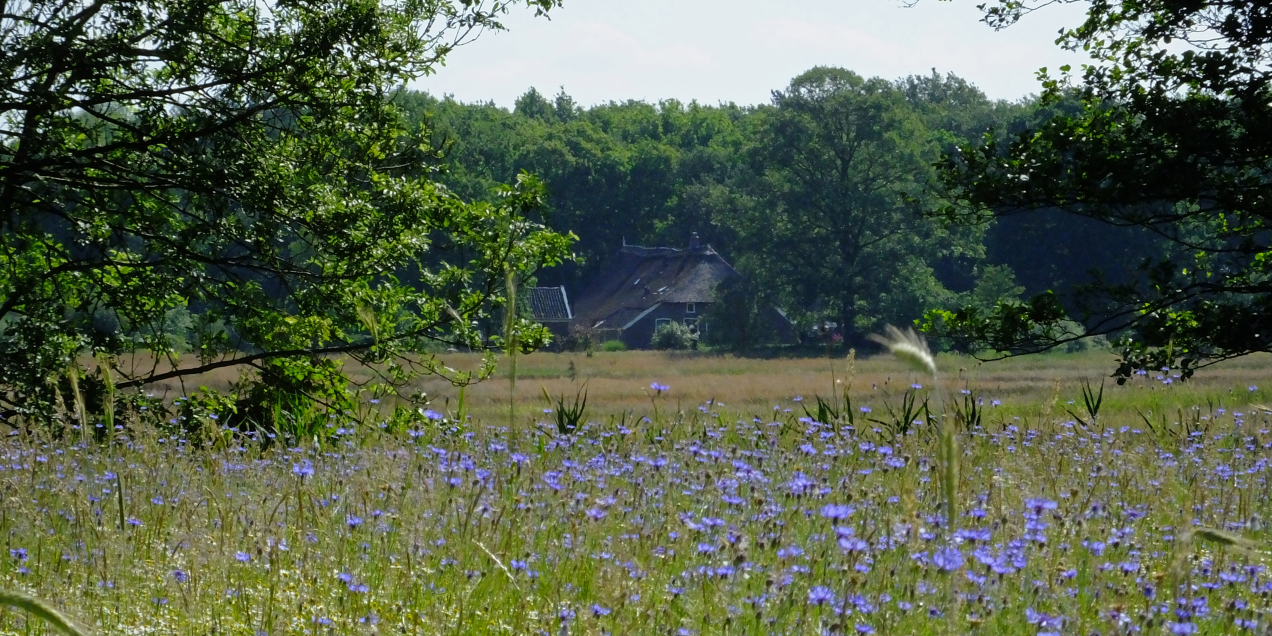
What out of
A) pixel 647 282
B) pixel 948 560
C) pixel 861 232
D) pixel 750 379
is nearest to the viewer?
pixel 948 560

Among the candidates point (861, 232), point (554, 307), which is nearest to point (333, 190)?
point (861, 232)

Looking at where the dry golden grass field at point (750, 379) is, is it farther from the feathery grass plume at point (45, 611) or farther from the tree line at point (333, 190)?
the feathery grass plume at point (45, 611)

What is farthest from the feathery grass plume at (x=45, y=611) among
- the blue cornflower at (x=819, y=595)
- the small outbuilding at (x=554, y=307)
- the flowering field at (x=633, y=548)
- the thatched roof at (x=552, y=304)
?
the thatched roof at (x=552, y=304)

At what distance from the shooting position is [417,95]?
76750 millimetres

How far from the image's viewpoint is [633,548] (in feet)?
12.8

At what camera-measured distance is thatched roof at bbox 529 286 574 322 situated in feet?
241

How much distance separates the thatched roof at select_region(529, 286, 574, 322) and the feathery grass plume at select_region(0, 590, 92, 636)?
70.4 meters

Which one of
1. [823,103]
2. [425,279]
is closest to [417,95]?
[823,103]

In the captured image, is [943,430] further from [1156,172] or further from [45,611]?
[1156,172]

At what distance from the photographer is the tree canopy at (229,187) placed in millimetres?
8742

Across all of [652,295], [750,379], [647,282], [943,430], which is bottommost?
[750,379]

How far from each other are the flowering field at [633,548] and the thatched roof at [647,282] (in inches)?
2550

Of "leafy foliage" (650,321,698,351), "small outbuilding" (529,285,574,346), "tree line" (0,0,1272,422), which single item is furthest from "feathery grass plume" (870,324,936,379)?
"small outbuilding" (529,285,574,346)

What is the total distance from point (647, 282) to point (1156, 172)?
6375 centimetres
